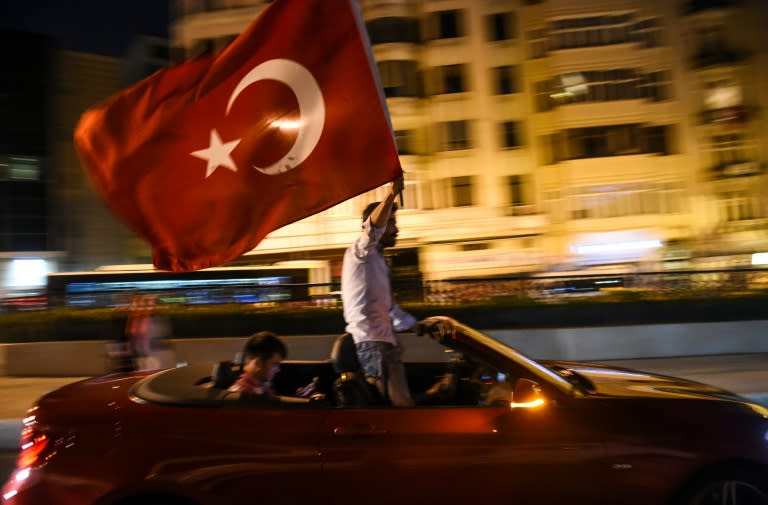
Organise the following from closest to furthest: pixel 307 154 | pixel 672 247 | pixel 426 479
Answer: pixel 426 479
pixel 307 154
pixel 672 247

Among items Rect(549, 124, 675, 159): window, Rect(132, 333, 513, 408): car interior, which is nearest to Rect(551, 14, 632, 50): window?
Rect(549, 124, 675, 159): window

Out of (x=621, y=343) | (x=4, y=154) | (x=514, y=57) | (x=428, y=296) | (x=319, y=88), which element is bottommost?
(x=621, y=343)

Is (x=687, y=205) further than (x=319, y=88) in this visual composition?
Yes

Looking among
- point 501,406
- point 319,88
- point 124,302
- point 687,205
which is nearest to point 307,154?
point 319,88

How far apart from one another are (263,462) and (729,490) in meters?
2.20

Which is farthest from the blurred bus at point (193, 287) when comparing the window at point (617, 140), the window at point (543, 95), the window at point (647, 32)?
the window at point (647, 32)

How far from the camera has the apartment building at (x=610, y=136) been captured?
87.4 feet

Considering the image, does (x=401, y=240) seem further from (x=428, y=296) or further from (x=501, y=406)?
(x=501, y=406)

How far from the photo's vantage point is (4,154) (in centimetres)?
3166

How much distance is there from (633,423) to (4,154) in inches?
1309

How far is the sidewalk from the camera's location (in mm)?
7950

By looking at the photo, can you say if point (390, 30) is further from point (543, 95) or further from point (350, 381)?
point (350, 381)

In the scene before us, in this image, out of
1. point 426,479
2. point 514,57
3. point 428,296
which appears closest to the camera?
point 426,479

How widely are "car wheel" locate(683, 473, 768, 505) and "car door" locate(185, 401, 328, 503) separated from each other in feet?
5.90
